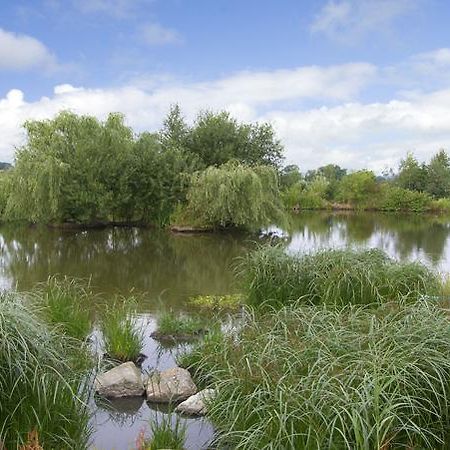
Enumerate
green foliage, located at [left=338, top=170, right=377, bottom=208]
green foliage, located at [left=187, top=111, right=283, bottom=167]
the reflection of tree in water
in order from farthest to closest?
green foliage, located at [left=338, top=170, right=377, bottom=208] → green foliage, located at [left=187, top=111, right=283, bottom=167] → the reflection of tree in water

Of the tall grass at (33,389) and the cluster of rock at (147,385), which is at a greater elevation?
the tall grass at (33,389)

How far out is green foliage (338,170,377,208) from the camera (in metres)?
44.1

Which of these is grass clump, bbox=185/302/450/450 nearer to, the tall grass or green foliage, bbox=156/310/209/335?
the tall grass

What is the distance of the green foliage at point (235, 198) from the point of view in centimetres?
2152

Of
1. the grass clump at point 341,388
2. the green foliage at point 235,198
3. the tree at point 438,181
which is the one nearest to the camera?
the grass clump at point 341,388

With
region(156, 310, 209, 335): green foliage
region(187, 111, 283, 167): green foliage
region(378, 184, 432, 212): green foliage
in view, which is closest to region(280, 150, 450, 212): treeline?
region(378, 184, 432, 212): green foliage

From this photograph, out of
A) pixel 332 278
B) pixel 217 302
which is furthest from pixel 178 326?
pixel 332 278

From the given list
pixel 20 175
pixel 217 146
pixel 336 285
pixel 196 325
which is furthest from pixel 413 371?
pixel 217 146

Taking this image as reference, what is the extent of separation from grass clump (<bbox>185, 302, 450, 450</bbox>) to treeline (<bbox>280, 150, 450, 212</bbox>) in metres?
38.0

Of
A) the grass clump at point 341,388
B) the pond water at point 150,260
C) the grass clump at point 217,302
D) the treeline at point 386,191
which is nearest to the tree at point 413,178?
the treeline at point 386,191

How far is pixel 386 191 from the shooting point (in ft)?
143

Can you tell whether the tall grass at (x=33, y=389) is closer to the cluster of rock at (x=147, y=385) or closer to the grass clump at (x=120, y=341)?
the cluster of rock at (x=147, y=385)

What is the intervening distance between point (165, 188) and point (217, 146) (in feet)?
14.2

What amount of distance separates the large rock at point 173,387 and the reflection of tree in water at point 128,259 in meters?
4.27
